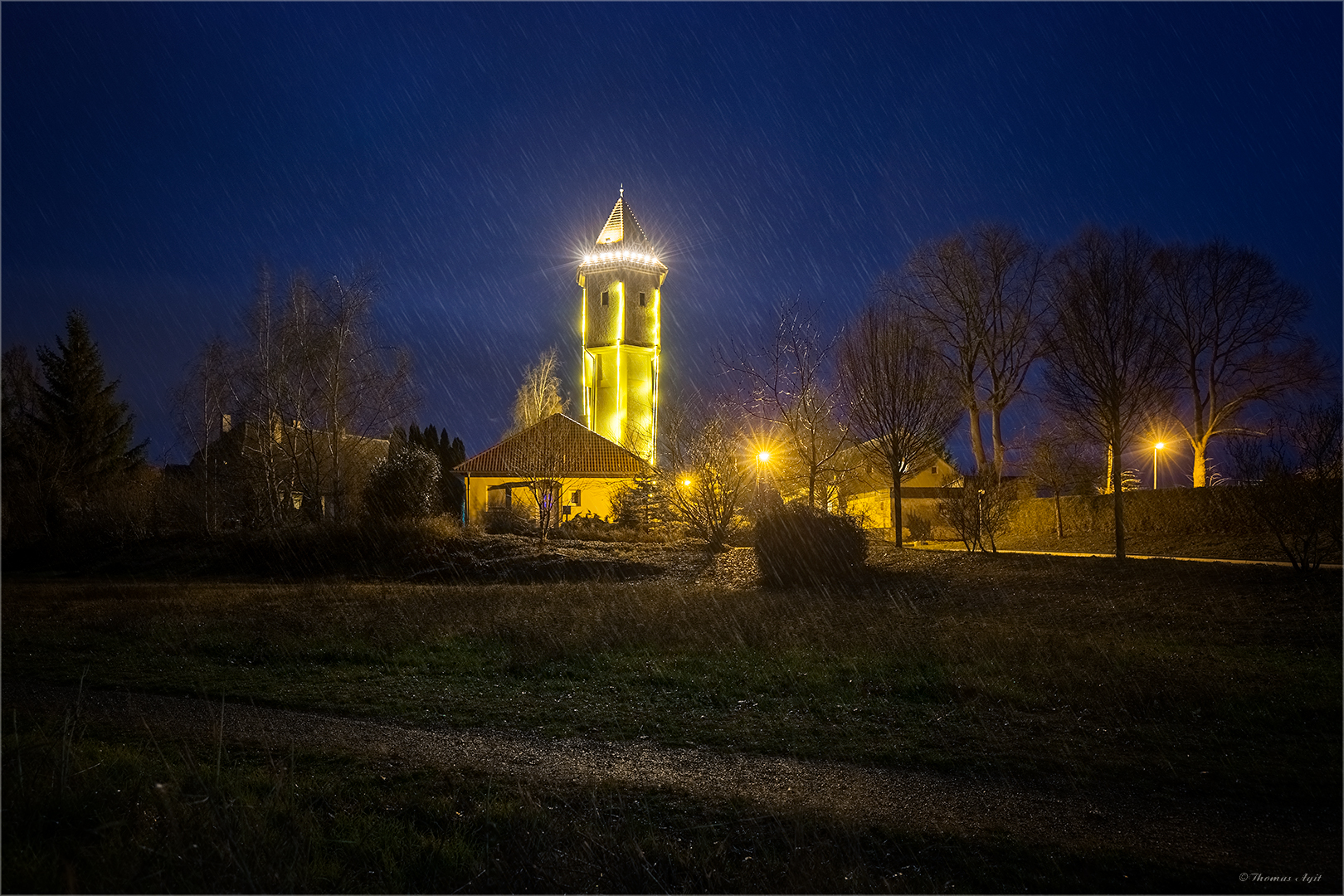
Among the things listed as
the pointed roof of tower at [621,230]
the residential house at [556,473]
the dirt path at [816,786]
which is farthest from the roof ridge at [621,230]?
the dirt path at [816,786]

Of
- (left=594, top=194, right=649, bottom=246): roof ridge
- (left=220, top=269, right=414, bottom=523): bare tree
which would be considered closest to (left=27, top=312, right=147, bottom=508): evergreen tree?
(left=220, top=269, right=414, bottom=523): bare tree

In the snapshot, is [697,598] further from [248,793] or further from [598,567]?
[248,793]

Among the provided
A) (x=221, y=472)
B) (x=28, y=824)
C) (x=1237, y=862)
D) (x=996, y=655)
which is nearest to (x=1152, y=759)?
(x=1237, y=862)

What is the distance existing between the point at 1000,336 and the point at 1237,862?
3534cm

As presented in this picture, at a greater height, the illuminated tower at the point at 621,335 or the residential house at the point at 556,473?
the illuminated tower at the point at 621,335

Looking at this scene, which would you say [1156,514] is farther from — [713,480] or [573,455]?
[573,455]

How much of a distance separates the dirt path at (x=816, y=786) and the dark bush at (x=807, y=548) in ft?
42.6

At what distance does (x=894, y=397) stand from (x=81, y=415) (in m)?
38.3

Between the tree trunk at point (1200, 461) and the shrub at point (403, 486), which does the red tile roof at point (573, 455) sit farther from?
the tree trunk at point (1200, 461)

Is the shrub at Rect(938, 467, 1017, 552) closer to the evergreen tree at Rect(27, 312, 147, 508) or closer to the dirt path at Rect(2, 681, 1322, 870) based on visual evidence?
the dirt path at Rect(2, 681, 1322, 870)

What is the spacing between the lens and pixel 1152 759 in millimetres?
6836

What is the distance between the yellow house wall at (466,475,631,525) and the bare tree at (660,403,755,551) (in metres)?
6.73

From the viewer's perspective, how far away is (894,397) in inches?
1047

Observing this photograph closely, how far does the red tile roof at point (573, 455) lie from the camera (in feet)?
134
